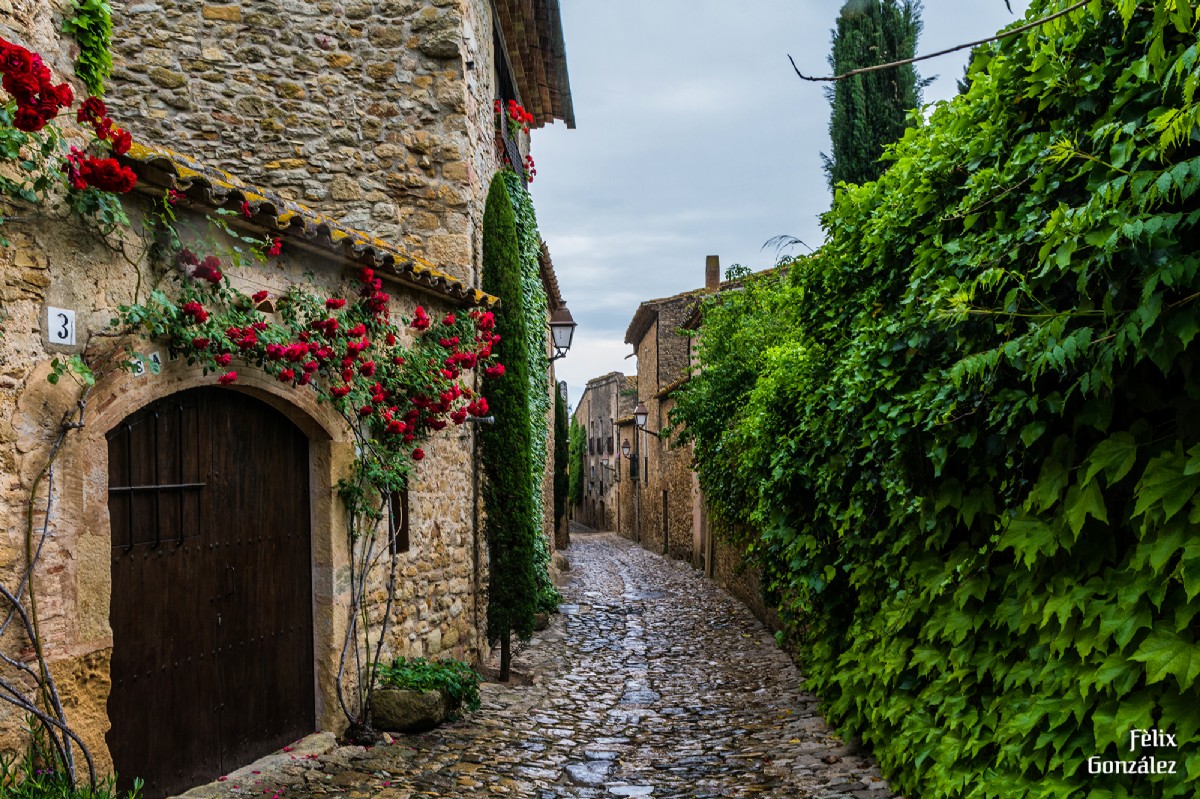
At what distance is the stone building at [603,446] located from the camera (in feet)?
106

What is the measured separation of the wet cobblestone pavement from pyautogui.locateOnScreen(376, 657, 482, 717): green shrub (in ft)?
0.59

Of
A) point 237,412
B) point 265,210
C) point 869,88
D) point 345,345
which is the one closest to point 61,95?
point 265,210

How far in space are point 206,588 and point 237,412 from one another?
3.26ft

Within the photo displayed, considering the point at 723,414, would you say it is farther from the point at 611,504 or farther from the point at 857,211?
the point at 611,504

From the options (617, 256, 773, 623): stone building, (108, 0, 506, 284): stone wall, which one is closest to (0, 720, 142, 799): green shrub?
(108, 0, 506, 284): stone wall

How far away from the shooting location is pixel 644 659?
28.4ft

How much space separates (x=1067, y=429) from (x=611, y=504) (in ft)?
101

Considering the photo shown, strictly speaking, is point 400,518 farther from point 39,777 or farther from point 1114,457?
point 1114,457

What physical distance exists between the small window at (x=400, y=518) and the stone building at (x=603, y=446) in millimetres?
24450

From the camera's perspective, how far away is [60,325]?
349 cm

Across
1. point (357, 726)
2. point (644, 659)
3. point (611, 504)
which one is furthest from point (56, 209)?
point (611, 504)

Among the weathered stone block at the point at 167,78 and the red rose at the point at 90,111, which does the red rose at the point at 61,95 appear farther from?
the weathered stone block at the point at 167,78

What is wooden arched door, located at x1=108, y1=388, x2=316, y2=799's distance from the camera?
13.0 feet

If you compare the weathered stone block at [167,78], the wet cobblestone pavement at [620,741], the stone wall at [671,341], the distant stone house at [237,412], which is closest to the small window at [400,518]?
the distant stone house at [237,412]
